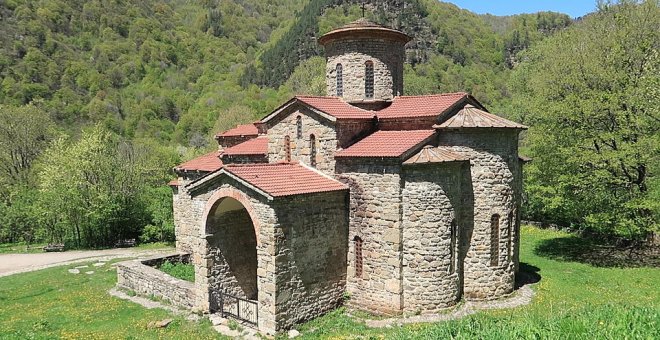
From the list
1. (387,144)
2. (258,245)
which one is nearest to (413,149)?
(387,144)

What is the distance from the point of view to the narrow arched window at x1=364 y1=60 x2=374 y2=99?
15.8 m

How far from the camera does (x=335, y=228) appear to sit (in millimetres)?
12867

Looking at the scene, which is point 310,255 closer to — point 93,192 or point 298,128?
point 298,128

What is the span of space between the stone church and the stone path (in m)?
0.27

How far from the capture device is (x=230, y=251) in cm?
1377

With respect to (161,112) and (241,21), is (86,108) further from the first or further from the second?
(241,21)

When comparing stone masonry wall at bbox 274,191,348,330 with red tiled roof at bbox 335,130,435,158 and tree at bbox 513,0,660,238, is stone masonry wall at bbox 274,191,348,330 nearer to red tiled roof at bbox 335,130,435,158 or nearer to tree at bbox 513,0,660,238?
red tiled roof at bbox 335,130,435,158

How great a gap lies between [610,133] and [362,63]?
1006 centimetres

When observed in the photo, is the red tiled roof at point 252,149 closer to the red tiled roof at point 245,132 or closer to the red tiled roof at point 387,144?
the red tiled roof at point 245,132

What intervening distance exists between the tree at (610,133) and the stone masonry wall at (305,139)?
1006 cm

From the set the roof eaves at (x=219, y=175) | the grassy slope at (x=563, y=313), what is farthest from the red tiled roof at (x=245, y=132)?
the grassy slope at (x=563, y=313)

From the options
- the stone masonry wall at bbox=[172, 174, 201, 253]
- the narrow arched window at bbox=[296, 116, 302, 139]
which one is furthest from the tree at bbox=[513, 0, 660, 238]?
the stone masonry wall at bbox=[172, 174, 201, 253]

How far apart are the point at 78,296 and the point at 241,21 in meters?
99.8

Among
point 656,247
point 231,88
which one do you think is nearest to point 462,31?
point 231,88
